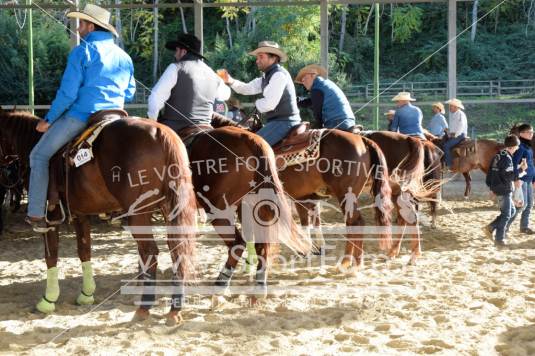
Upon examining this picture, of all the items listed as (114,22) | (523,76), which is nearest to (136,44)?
(114,22)

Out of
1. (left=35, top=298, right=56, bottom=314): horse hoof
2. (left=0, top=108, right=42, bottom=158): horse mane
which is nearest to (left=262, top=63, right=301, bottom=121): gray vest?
(left=0, top=108, right=42, bottom=158): horse mane

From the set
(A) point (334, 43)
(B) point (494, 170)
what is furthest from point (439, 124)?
(A) point (334, 43)

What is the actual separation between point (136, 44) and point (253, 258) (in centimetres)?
3540

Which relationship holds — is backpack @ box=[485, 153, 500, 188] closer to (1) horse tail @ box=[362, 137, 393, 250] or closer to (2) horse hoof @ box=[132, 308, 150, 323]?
(1) horse tail @ box=[362, 137, 393, 250]

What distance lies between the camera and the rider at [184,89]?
586 centimetres

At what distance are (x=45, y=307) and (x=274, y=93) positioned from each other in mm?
2977

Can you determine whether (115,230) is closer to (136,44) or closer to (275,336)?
(275,336)

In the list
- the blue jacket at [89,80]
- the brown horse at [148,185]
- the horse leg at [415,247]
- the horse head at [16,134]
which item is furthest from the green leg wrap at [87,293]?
the horse leg at [415,247]

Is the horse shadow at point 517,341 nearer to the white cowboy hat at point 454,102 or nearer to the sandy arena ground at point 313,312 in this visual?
the sandy arena ground at point 313,312

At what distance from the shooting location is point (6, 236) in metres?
9.26

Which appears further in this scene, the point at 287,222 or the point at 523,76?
the point at 523,76

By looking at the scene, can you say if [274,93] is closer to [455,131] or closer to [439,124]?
[455,131]

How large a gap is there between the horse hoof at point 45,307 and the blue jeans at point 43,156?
0.74 meters

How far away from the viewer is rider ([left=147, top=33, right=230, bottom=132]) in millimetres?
5855
